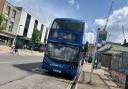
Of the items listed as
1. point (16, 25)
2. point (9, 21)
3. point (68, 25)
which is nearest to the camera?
point (68, 25)

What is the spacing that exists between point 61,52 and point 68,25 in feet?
6.46

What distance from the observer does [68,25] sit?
66.0ft

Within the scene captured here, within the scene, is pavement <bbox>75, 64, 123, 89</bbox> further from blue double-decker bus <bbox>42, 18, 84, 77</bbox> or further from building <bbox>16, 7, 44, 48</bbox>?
building <bbox>16, 7, 44, 48</bbox>

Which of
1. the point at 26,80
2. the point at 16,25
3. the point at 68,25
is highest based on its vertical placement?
the point at 16,25

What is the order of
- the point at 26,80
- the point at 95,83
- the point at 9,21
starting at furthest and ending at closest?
the point at 9,21
the point at 95,83
the point at 26,80

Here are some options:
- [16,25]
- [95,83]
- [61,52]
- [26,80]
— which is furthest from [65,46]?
[16,25]

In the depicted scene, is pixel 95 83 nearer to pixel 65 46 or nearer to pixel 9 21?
pixel 65 46

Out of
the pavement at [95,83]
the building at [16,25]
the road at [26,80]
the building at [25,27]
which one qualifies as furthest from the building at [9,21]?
the road at [26,80]

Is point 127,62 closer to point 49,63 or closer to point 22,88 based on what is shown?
point 49,63

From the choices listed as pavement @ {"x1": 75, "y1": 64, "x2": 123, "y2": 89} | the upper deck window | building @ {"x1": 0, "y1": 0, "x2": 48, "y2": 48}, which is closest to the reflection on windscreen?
the upper deck window

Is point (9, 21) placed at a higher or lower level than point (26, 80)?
higher

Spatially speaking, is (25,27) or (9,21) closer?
(9,21)

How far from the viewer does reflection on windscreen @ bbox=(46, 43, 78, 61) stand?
20109 mm

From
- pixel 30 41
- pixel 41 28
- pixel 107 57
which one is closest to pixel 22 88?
pixel 107 57
